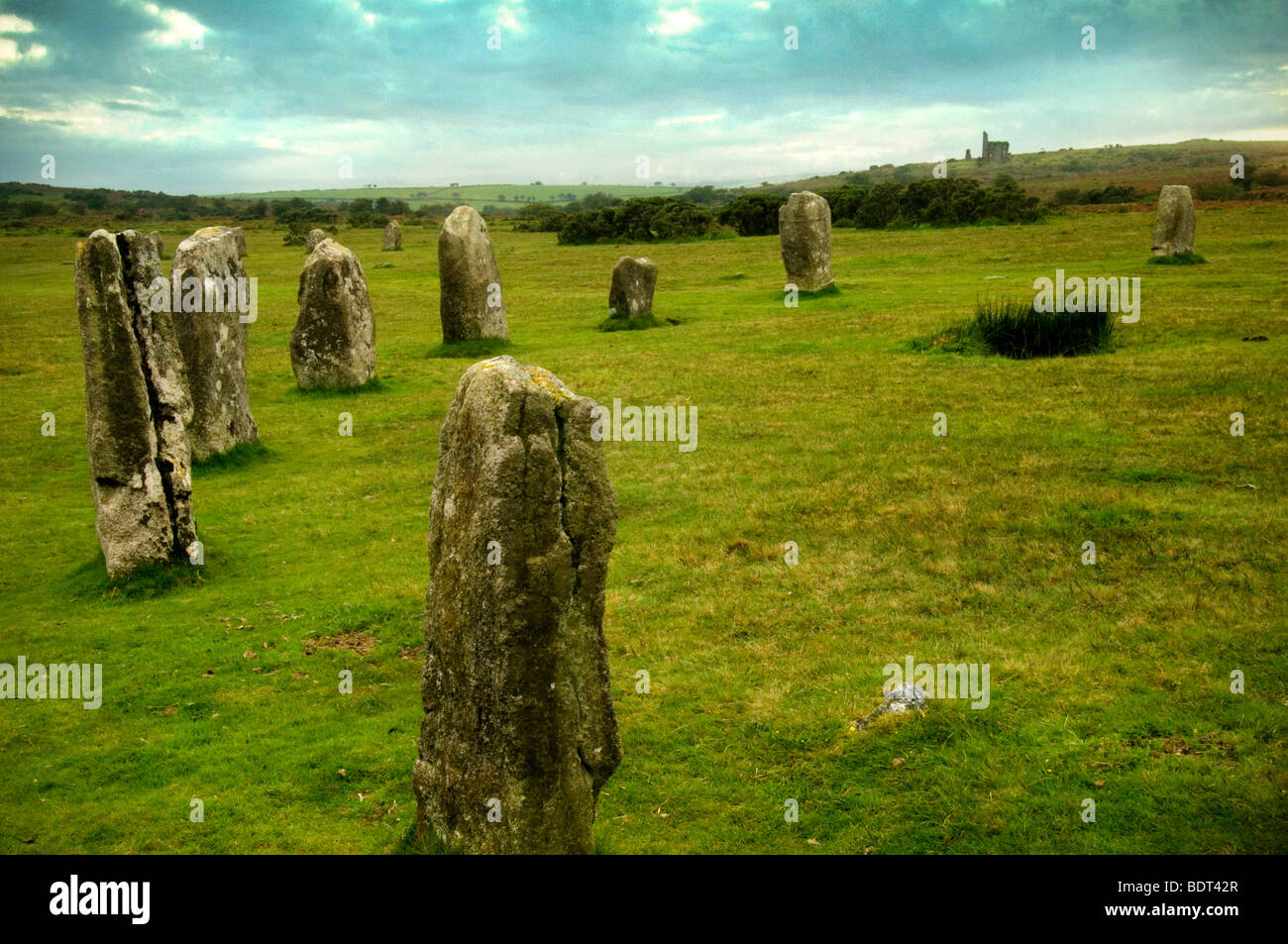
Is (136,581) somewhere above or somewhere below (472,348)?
below

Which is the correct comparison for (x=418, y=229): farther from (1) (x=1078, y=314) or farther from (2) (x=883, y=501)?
(2) (x=883, y=501)

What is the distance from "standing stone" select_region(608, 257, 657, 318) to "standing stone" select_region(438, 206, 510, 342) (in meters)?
3.77

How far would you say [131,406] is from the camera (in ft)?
35.6

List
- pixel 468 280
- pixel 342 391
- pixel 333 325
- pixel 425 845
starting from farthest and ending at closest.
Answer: pixel 468 280 → pixel 342 391 → pixel 333 325 → pixel 425 845

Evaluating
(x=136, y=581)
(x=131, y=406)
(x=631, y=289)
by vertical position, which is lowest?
(x=136, y=581)

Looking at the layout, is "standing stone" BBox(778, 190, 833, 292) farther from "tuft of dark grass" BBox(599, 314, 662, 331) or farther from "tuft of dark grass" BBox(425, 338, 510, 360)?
"tuft of dark grass" BBox(425, 338, 510, 360)

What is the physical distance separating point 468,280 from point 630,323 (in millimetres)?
5040

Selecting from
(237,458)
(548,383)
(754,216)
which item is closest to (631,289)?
(237,458)

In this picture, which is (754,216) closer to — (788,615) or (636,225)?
(636,225)

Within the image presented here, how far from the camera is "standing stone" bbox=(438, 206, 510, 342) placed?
23.2 metres

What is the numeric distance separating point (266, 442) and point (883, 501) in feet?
35.2

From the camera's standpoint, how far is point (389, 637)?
9992 mm

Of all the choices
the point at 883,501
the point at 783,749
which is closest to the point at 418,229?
the point at 883,501

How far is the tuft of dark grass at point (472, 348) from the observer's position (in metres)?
Answer: 24.3
